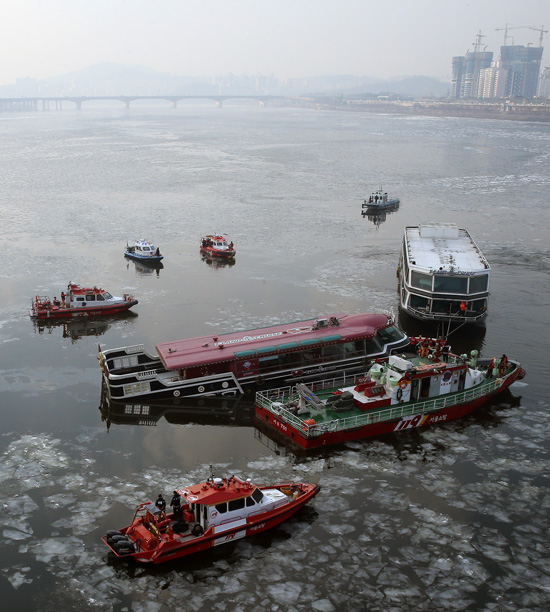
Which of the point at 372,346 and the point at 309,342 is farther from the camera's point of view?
the point at 372,346

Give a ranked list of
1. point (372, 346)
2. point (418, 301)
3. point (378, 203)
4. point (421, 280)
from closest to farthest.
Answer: point (372, 346) < point (421, 280) < point (418, 301) < point (378, 203)

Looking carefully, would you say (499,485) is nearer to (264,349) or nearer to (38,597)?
(264,349)

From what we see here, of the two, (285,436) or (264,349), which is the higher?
(264,349)

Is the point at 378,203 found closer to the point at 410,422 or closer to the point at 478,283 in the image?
the point at 478,283

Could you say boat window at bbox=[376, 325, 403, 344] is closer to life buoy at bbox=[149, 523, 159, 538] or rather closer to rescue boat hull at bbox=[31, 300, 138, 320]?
life buoy at bbox=[149, 523, 159, 538]

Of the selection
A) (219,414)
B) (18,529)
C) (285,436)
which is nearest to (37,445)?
(18,529)

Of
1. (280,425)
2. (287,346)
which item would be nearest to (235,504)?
(280,425)

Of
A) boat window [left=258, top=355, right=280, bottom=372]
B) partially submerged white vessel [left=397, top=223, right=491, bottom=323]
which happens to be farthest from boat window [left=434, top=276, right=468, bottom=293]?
boat window [left=258, top=355, right=280, bottom=372]
